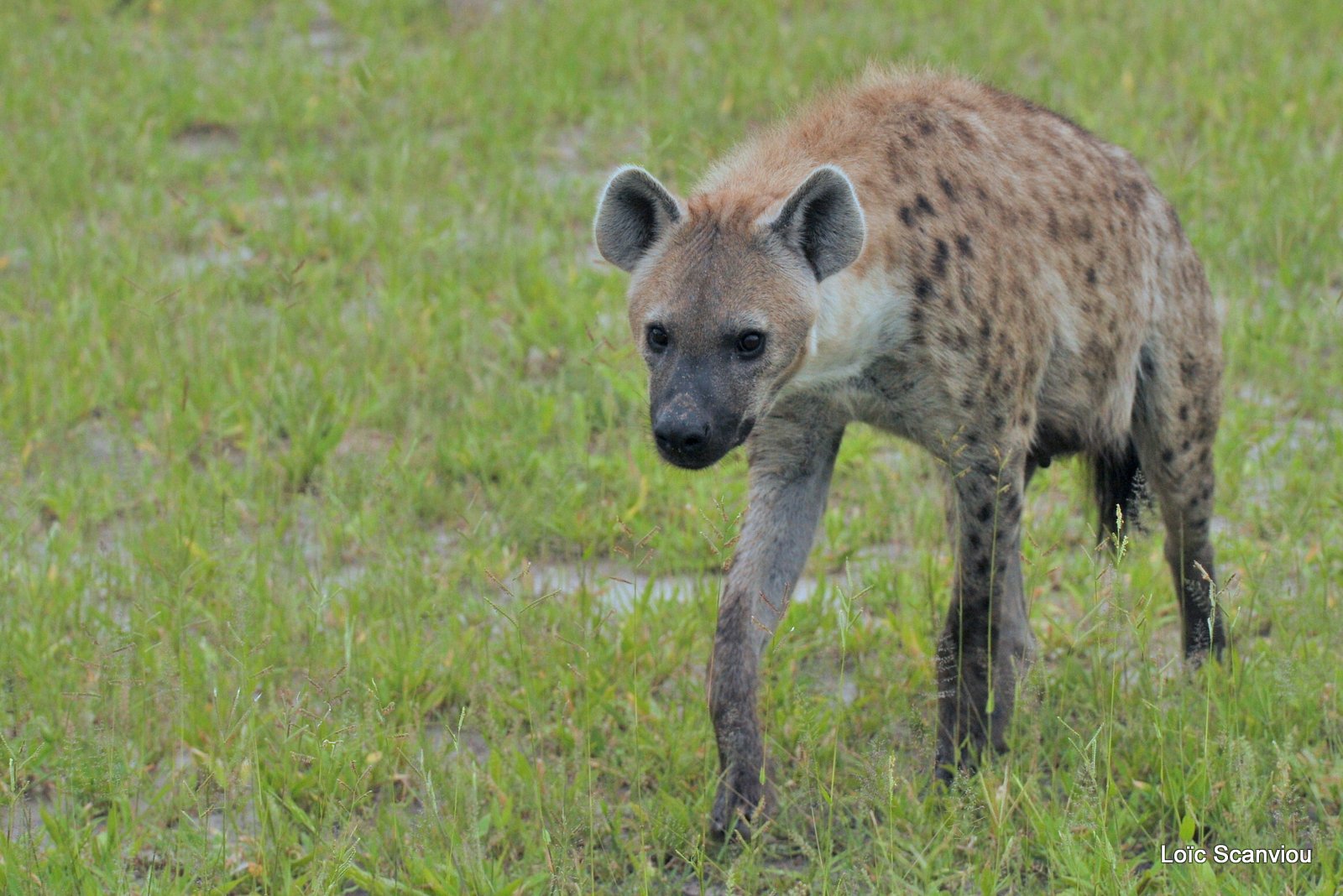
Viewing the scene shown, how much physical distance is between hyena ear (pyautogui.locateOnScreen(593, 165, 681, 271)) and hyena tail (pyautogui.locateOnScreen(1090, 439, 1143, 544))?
3.86 feet

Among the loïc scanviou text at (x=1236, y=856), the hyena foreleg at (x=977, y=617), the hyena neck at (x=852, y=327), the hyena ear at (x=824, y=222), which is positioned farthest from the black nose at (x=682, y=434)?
the loïc scanviou text at (x=1236, y=856)

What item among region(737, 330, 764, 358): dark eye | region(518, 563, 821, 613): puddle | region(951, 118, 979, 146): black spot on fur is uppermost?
region(951, 118, 979, 146): black spot on fur

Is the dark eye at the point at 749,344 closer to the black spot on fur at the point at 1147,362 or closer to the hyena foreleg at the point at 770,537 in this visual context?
the hyena foreleg at the point at 770,537

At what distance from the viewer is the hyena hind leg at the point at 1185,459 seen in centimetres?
355

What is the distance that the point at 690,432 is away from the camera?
9.09 ft

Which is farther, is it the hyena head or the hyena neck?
the hyena neck

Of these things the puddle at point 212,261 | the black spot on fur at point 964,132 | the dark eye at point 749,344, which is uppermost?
the black spot on fur at point 964,132

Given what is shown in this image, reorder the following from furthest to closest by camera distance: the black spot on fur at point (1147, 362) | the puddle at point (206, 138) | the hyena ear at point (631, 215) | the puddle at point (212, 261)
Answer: the puddle at point (206, 138) < the puddle at point (212, 261) < the black spot on fur at point (1147, 362) < the hyena ear at point (631, 215)

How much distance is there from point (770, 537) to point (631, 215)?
67cm

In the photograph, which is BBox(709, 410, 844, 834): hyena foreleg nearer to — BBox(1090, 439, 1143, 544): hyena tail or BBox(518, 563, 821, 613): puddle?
BBox(518, 563, 821, 613): puddle

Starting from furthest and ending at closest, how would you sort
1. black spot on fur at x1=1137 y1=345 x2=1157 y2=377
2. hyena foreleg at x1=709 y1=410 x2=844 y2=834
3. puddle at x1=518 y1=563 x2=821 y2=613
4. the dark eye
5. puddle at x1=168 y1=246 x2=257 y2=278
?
puddle at x1=168 y1=246 x2=257 y2=278, puddle at x1=518 y1=563 x2=821 y2=613, black spot on fur at x1=1137 y1=345 x2=1157 y2=377, hyena foreleg at x1=709 y1=410 x2=844 y2=834, the dark eye

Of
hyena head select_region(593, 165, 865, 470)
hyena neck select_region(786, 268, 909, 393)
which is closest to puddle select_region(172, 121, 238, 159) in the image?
hyena head select_region(593, 165, 865, 470)

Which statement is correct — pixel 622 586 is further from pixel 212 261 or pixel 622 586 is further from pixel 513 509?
pixel 212 261

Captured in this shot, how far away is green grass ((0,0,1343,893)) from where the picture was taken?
2930mm
